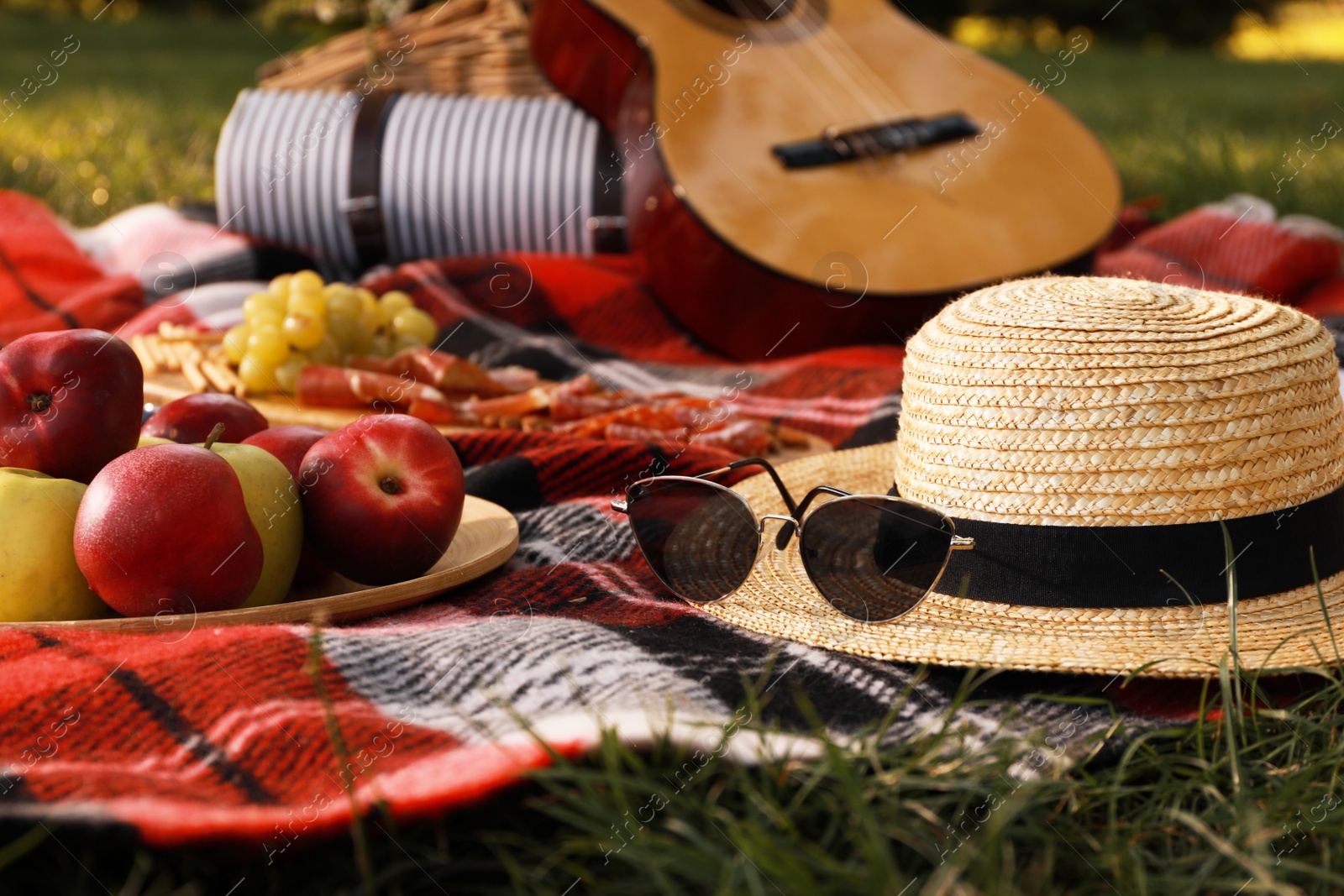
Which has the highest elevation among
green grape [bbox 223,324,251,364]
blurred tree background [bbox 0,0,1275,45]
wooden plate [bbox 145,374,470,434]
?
green grape [bbox 223,324,251,364]

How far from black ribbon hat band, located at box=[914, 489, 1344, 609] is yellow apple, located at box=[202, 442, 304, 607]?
23.1 inches

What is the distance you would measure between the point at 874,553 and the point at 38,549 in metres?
0.70

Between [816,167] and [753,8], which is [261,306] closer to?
[816,167]

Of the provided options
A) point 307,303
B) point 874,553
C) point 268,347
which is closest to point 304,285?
point 307,303

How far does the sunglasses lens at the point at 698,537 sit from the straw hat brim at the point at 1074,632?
3 cm

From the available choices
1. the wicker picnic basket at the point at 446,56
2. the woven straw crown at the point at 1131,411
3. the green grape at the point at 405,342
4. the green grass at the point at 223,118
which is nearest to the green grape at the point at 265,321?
the green grape at the point at 405,342

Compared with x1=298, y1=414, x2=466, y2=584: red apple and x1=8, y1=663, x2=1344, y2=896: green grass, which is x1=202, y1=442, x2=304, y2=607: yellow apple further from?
x1=8, y1=663, x2=1344, y2=896: green grass

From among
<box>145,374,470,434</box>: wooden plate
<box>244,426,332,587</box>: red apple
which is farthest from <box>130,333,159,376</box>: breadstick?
<box>244,426,332,587</box>: red apple

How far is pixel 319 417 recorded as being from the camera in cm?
174

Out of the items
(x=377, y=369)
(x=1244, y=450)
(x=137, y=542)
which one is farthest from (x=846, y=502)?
(x=377, y=369)

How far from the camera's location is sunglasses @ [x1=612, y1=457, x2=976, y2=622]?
1035 mm

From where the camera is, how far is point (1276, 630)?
0.96 m

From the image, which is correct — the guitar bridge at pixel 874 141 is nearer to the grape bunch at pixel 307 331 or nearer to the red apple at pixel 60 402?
the grape bunch at pixel 307 331

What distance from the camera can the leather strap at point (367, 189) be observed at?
8.91ft
